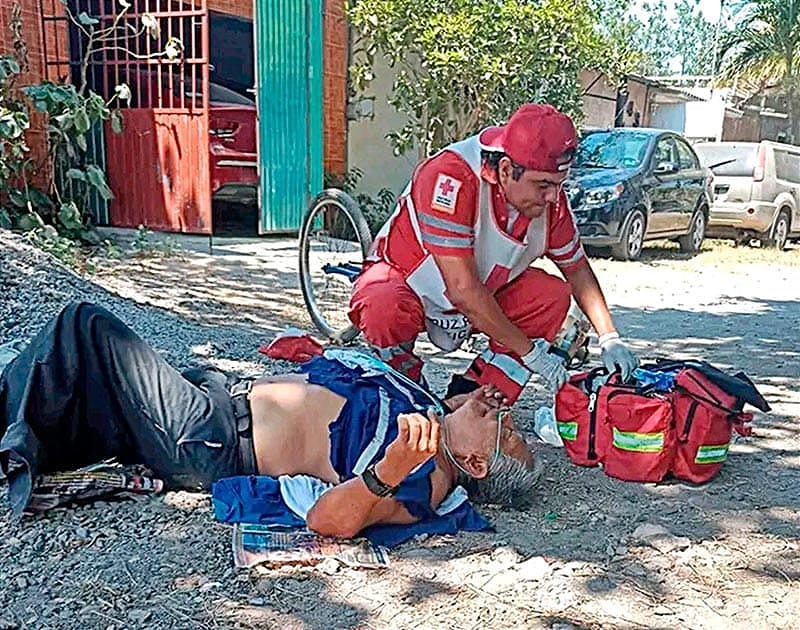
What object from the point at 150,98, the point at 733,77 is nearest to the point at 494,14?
the point at 150,98

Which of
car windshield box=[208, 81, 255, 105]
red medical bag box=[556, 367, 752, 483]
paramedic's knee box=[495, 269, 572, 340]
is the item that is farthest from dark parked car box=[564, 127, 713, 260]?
red medical bag box=[556, 367, 752, 483]

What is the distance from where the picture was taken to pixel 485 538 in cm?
239

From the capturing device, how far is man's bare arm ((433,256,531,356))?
2754 mm

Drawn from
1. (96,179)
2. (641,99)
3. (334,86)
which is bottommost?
(96,179)

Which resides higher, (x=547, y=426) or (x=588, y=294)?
(x=588, y=294)

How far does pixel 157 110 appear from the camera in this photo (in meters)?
7.18

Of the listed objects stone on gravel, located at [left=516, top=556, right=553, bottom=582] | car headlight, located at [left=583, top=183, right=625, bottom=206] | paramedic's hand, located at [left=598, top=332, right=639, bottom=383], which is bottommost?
→ stone on gravel, located at [left=516, top=556, right=553, bottom=582]

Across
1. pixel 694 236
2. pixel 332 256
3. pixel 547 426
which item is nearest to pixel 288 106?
pixel 332 256

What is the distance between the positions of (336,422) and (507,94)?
7821mm

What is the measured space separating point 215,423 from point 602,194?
22.4ft

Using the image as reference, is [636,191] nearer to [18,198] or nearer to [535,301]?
[18,198]

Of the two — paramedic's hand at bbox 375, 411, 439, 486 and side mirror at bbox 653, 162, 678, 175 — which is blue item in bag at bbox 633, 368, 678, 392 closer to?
paramedic's hand at bbox 375, 411, 439, 486

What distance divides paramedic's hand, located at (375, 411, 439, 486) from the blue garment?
166 mm

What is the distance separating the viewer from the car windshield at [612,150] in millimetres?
9055
